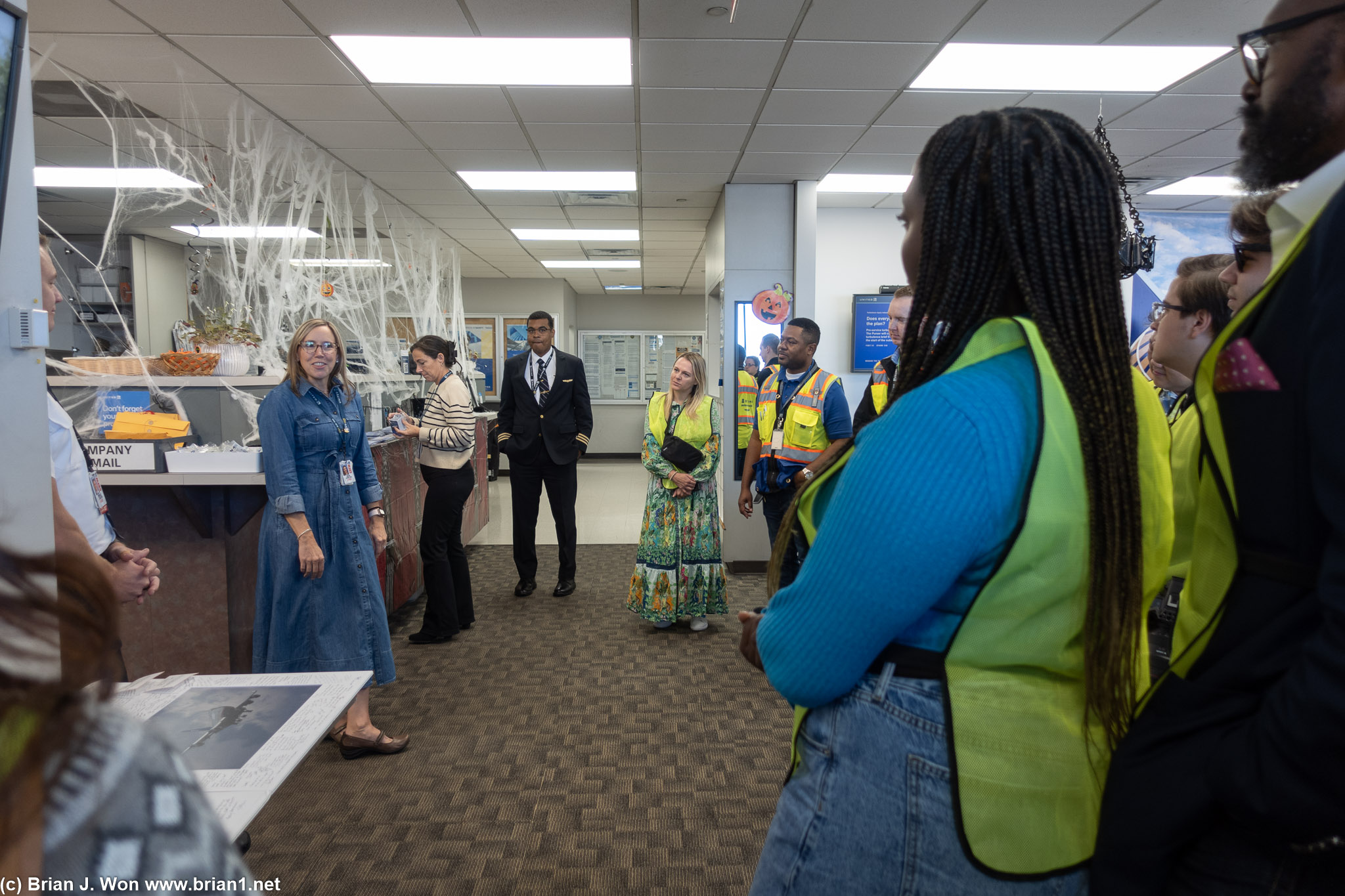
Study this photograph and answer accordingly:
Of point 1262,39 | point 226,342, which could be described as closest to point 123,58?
point 226,342

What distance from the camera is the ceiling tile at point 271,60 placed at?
3.16 meters

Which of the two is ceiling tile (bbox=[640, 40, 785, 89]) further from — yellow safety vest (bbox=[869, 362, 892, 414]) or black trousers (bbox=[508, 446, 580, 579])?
black trousers (bbox=[508, 446, 580, 579])

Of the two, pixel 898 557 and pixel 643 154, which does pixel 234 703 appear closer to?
pixel 898 557

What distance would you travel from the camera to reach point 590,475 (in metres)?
10.2

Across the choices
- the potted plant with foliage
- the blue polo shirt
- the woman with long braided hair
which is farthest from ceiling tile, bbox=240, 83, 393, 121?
the woman with long braided hair

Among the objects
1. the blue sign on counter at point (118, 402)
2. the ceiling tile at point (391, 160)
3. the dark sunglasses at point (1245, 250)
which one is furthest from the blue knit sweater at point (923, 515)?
the ceiling tile at point (391, 160)

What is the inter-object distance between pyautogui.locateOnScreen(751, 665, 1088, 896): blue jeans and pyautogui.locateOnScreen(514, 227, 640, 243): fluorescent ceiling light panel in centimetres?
680

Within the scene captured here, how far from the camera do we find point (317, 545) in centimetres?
239

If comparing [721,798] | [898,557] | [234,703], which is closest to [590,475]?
[721,798]

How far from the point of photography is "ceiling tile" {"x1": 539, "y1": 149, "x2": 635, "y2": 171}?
468 cm

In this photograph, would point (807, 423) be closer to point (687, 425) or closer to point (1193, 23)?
point (687, 425)

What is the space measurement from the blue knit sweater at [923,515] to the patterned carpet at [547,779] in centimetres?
149

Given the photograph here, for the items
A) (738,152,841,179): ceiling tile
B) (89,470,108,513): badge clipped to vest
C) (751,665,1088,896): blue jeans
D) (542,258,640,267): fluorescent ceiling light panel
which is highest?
(542,258,640,267): fluorescent ceiling light panel

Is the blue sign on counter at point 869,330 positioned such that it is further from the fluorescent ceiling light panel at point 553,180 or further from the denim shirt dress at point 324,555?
the denim shirt dress at point 324,555
